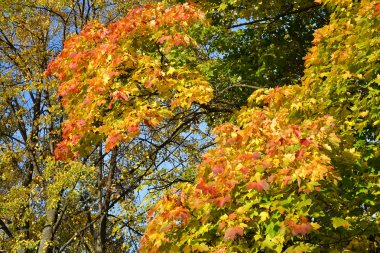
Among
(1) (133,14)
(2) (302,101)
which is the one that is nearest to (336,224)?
(2) (302,101)

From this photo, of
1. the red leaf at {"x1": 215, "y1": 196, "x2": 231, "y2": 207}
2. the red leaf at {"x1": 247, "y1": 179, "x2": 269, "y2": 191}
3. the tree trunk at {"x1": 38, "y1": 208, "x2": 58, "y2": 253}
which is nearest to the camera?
the red leaf at {"x1": 247, "y1": 179, "x2": 269, "y2": 191}

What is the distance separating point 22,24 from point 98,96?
11302 mm

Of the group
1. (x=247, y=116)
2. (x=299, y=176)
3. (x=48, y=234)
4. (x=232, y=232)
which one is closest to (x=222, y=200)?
(x=232, y=232)

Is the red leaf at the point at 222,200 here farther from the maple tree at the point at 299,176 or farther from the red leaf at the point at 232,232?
the red leaf at the point at 232,232

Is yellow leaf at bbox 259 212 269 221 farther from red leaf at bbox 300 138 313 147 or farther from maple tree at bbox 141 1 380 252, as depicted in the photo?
red leaf at bbox 300 138 313 147

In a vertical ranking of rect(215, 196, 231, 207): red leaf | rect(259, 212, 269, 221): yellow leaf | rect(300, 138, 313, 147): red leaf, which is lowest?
rect(259, 212, 269, 221): yellow leaf

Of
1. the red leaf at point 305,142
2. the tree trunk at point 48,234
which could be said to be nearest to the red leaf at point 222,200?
the red leaf at point 305,142

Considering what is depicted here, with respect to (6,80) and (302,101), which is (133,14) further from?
(6,80)

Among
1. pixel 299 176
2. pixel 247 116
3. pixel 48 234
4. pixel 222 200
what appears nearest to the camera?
pixel 299 176

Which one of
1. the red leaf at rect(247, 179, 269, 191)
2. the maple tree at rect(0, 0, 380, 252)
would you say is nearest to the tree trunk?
the maple tree at rect(0, 0, 380, 252)

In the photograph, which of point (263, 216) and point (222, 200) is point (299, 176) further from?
point (222, 200)

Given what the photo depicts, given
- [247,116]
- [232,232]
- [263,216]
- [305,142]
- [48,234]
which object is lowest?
[232,232]

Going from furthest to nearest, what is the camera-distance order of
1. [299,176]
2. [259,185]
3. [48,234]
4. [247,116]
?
1. [48,234]
2. [247,116]
3. [259,185]
4. [299,176]

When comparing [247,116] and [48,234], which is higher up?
[48,234]
